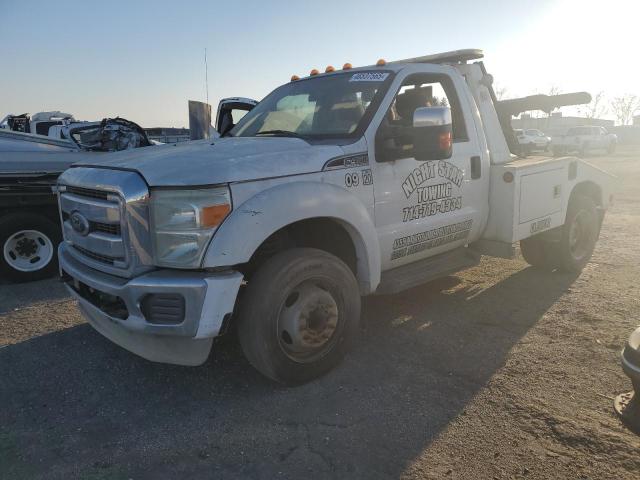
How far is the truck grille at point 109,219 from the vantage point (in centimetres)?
263

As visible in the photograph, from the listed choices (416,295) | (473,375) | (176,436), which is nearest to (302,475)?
(176,436)

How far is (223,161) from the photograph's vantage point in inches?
109

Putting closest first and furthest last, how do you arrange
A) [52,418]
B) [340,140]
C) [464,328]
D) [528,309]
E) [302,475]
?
[302,475] < [52,418] < [340,140] < [464,328] < [528,309]

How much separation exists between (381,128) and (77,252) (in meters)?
2.27

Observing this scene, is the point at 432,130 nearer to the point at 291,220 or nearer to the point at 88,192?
the point at 291,220

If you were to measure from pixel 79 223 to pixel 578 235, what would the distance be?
5.12 m

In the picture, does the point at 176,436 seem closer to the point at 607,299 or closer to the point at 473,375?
the point at 473,375

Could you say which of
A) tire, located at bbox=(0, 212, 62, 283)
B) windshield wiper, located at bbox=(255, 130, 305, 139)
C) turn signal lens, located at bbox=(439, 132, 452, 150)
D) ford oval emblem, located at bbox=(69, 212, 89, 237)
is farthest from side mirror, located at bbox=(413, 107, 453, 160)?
tire, located at bbox=(0, 212, 62, 283)

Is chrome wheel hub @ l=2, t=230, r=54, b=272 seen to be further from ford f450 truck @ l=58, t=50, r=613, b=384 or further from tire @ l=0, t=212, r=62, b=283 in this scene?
ford f450 truck @ l=58, t=50, r=613, b=384

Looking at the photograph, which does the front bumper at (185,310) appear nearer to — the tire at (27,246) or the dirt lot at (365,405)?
the dirt lot at (365,405)

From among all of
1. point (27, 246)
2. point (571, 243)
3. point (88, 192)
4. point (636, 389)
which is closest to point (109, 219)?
point (88, 192)

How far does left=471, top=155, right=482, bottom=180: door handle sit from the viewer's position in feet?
13.9

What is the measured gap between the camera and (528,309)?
4363mm

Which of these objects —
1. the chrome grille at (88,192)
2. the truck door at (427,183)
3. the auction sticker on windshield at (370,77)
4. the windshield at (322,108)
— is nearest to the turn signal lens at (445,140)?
the truck door at (427,183)
